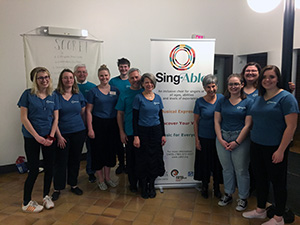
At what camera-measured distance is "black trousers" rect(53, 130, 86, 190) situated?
2.89 meters

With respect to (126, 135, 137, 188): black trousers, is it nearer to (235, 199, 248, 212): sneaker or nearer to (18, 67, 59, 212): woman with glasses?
(18, 67, 59, 212): woman with glasses

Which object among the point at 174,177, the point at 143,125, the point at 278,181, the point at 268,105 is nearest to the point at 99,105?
the point at 143,125

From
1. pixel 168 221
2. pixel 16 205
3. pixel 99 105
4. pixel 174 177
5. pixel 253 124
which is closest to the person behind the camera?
pixel 253 124

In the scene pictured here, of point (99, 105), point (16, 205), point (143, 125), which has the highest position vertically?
point (99, 105)

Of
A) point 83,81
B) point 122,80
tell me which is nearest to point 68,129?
point 83,81

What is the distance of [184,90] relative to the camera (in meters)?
3.09

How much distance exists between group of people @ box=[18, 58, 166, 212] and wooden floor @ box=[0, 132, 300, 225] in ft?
0.42

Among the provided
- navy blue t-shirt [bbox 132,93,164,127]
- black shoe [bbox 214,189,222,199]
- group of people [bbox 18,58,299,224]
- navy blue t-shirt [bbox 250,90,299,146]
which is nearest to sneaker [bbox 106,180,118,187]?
group of people [bbox 18,58,299,224]

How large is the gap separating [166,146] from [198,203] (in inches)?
30.1

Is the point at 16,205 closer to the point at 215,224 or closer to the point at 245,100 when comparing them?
the point at 215,224

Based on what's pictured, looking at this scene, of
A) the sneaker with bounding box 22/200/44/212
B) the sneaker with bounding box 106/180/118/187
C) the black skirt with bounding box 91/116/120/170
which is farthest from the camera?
the sneaker with bounding box 106/180/118/187

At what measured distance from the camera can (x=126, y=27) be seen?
4.68 metres

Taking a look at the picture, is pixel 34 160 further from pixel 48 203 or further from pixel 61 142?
pixel 48 203

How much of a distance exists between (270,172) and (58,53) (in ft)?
11.3
